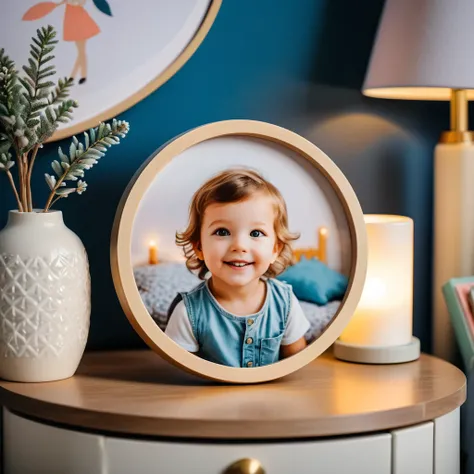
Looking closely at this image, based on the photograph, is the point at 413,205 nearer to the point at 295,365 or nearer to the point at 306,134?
the point at 306,134

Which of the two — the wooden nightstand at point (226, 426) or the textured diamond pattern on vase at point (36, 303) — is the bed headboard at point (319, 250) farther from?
the textured diamond pattern on vase at point (36, 303)

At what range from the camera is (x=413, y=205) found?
1.59 m

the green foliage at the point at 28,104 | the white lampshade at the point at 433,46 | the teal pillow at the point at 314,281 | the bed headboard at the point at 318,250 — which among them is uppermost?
the white lampshade at the point at 433,46

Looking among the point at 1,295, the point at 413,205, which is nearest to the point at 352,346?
the point at 413,205

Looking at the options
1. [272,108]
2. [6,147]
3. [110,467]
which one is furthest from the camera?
[272,108]

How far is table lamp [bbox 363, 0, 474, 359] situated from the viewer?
1.36 meters

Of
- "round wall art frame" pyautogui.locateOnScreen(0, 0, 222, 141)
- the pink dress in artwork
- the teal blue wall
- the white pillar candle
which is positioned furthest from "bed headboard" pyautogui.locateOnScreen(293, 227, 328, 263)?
the pink dress in artwork

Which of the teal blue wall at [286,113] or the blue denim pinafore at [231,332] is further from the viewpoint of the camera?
the teal blue wall at [286,113]

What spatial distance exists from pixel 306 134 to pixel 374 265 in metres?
0.27

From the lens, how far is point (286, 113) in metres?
1.51

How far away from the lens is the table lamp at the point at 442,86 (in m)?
1.36

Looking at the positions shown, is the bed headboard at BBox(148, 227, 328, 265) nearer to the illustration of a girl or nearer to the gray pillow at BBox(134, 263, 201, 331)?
the gray pillow at BBox(134, 263, 201, 331)

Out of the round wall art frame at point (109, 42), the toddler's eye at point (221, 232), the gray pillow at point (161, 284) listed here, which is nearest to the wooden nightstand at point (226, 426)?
the gray pillow at point (161, 284)

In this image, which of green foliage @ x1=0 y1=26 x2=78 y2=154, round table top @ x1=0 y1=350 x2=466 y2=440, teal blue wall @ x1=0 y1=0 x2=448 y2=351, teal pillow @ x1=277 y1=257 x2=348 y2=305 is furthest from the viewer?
teal blue wall @ x1=0 y1=0 x2=448 y2=351
